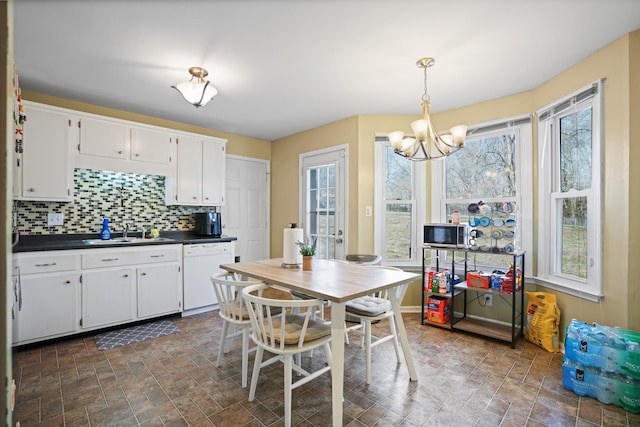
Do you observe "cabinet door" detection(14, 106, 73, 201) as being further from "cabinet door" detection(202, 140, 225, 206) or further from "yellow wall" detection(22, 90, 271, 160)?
"cabinet door" detection(202, 140, 225, 206)

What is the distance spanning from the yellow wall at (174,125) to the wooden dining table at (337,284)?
2.59 meters

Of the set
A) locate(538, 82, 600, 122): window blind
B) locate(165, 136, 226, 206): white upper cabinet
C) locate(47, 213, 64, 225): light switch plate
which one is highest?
locate(538, 82, 600, 122): window blind

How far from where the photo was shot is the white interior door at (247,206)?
4.72m

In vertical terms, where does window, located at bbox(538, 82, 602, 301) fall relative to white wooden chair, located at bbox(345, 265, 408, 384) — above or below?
above

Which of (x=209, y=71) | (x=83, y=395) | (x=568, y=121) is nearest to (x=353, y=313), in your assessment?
(x=83, y=395)

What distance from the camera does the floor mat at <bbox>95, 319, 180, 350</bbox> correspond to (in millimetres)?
2890

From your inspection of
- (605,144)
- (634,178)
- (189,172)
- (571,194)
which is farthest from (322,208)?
(634,178)

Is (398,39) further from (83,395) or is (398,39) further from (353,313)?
(83,395)

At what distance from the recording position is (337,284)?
195cm

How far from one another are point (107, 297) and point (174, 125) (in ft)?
7.56

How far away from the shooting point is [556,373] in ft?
7.72

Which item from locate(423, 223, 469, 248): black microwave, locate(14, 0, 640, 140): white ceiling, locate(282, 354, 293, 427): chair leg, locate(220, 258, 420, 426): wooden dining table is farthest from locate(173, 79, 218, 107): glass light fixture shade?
locate(423, 223, 469, 248): black microwave

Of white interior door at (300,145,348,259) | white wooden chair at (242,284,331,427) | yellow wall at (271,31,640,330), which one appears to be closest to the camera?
white wooden chair at (242,284,331,427)

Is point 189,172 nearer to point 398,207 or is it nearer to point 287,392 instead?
point 398,207
